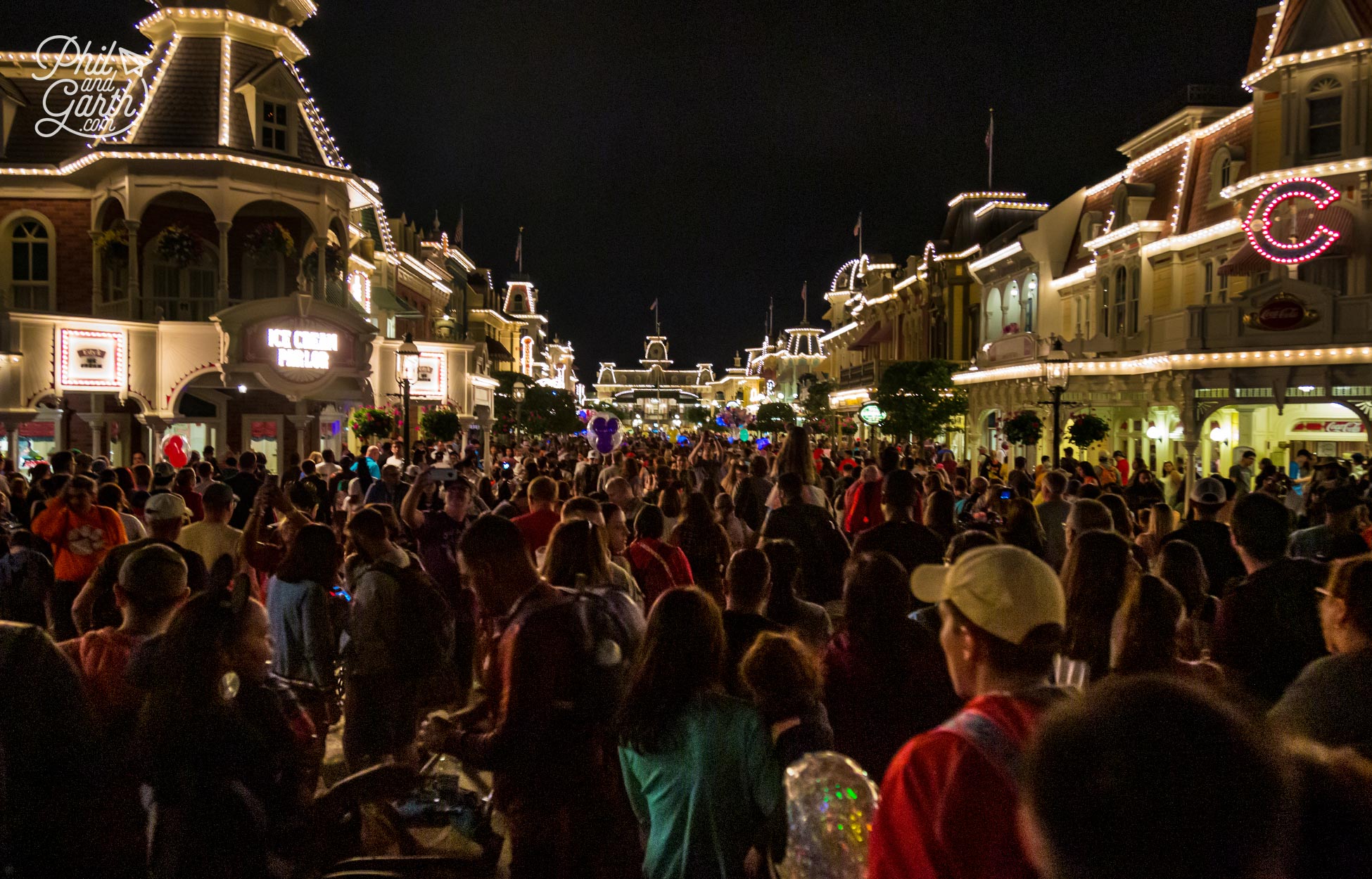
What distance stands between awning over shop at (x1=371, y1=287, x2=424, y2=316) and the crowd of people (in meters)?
24.5

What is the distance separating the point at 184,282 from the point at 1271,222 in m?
22.4

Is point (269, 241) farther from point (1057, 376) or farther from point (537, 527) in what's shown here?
point (537, 527)

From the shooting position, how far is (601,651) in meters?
3.85

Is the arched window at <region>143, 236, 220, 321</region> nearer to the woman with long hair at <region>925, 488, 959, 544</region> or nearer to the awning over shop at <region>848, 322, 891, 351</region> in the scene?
the woman with long hair at <region>925, 488, 959, 544</region>

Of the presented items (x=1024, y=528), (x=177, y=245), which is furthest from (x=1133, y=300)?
(x=177, y=245)

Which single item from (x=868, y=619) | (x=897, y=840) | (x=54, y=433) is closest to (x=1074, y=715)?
(x=897, y=840)

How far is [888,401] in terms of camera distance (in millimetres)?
28828

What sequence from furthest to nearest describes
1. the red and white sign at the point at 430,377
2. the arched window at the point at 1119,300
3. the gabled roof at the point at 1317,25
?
the red and white sign at the point at 430,377
the arched window at the point at 1119,300
the gabled roof at the point at 1317,25

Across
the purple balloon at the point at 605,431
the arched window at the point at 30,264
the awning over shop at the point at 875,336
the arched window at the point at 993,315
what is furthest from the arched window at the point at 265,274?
the awning over shop at the point at 875,336

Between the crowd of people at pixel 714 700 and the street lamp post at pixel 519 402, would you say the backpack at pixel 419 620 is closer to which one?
the crowd of people at pixel 714 700

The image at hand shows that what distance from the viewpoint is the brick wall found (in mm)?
22734

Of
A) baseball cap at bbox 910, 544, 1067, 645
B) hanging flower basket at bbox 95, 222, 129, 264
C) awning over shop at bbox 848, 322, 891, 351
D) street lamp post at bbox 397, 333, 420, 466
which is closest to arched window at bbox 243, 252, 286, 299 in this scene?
hanging flower basket at bbox 95, 222, 129, 264

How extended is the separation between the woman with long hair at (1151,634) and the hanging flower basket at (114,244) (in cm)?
2248

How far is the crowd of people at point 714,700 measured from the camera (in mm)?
1497
